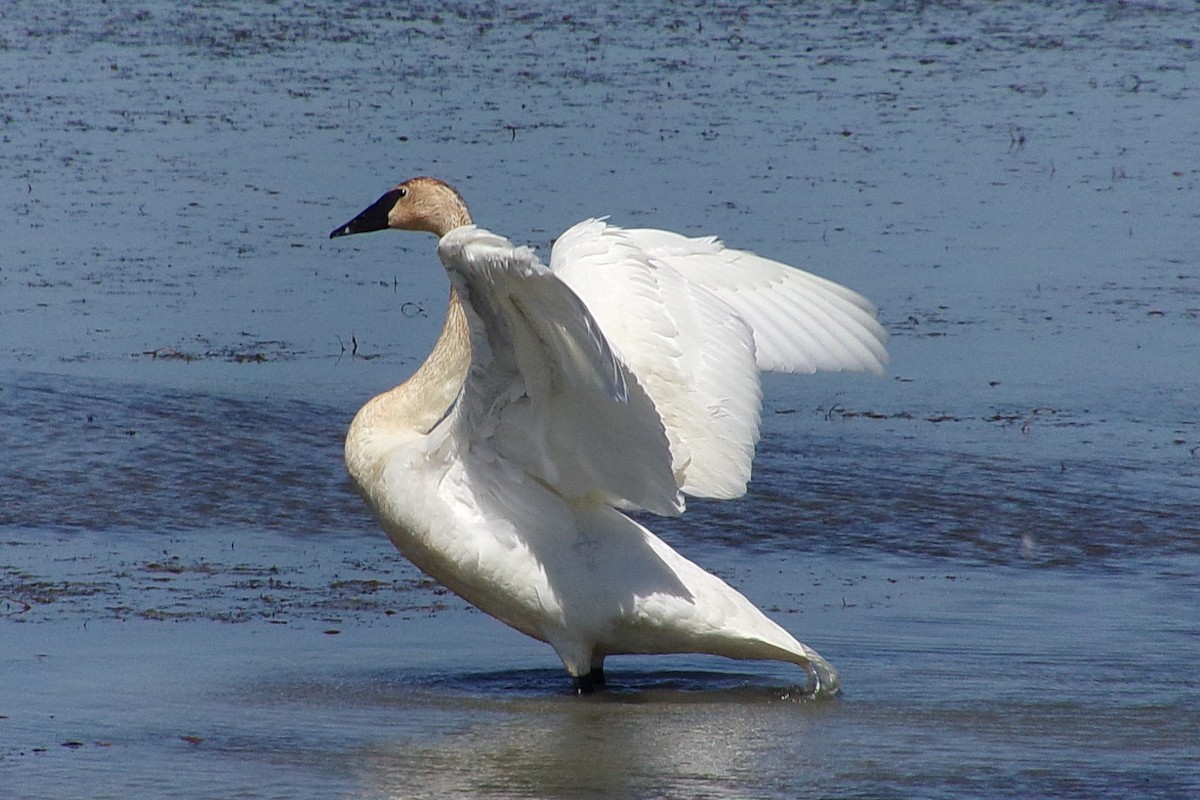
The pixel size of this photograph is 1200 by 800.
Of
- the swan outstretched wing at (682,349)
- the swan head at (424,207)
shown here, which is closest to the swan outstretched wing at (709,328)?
the swan outstretched wing at (682,349)

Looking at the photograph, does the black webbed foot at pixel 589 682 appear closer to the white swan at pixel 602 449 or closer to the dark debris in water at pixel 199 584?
the white swan at pixel 602 449

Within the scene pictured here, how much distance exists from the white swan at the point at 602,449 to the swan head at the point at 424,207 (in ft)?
1.94

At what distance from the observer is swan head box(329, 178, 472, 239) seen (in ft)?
24.0

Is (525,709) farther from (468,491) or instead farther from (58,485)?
(58,485)

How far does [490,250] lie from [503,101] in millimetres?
12179

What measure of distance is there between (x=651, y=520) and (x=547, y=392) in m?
2.57

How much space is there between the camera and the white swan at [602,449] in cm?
582

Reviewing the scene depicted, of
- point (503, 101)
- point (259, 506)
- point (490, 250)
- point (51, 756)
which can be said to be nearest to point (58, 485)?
point (259, 506)

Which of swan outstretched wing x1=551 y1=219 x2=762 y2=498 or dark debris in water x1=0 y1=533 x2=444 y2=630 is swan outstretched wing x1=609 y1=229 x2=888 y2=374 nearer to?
swan outstretched wing x1=551 y1=219 x2=762 y2=498

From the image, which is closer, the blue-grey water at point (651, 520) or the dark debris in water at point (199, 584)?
the blue-grey water at point (651, 520)

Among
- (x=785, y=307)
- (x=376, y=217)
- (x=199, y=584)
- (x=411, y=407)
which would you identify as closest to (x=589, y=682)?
(x=411, y=407)

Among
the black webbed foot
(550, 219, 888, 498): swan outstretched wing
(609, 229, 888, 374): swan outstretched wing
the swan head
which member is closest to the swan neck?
(550, 219, 888, 498): swan outstretched wing

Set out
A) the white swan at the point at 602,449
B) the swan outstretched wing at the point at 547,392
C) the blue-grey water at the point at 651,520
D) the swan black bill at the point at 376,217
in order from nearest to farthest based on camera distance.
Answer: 1. the swan outstretched wing at the point at 547,392
2. the blue-grey water at the point at 651,520
3. the white swan at the point at 602,449
4. the swan black bill at the point at 376,217

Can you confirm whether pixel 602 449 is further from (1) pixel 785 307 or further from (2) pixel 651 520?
(2) pixel 651 520
